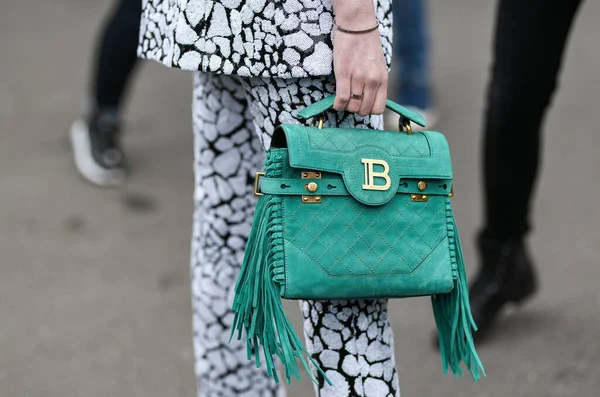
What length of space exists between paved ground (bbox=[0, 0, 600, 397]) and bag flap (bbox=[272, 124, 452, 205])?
114cm

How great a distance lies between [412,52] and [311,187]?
10.1 ft

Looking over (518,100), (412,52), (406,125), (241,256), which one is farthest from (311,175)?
(412,52)

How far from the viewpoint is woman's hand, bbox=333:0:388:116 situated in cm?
153

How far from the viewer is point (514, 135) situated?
8.55 feet

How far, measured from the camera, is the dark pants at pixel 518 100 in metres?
2.43

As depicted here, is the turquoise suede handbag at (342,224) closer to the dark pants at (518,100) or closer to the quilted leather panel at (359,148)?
the quilted leather panel at (359,148)

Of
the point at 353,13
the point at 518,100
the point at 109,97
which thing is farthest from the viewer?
the point at 109,97

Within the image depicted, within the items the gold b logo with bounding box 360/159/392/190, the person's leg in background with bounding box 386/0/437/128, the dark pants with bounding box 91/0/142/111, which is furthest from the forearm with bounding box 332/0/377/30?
the person's leg in background with bounding box 386/0/437/128

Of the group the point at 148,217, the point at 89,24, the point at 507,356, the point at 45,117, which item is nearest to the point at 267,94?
the point at 507,356

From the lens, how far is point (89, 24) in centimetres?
624

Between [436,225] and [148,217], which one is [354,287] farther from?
[148,217]

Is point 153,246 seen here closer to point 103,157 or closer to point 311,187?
point 103,157

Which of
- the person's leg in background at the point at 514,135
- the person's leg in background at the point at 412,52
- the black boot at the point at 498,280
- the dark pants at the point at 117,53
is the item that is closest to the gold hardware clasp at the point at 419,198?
the person's leg in background at the point at 514,135

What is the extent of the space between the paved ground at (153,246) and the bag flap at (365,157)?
1.14 meters
